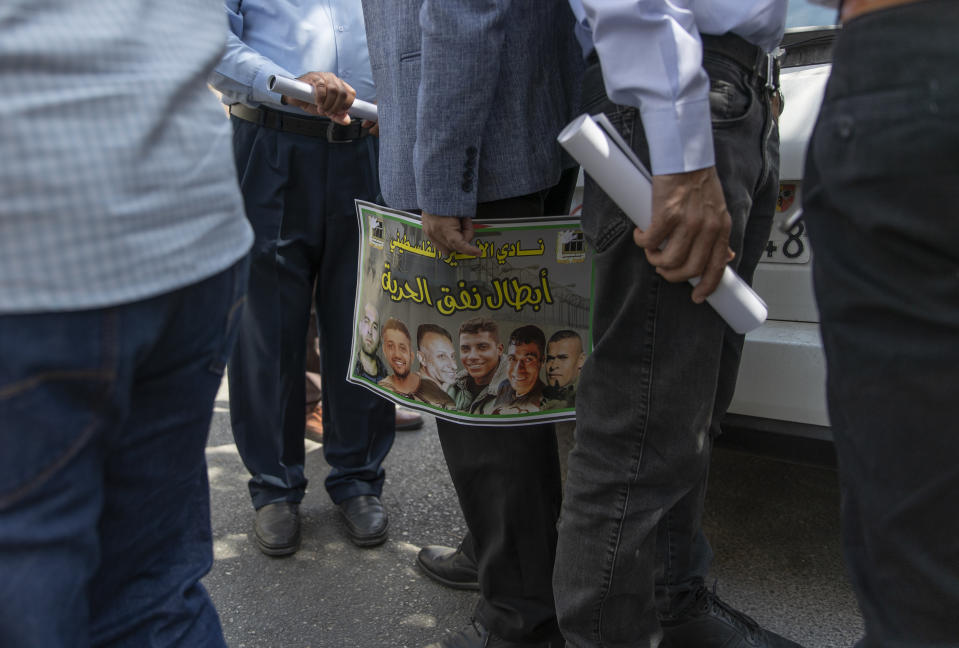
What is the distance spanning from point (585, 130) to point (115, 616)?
1036 mm

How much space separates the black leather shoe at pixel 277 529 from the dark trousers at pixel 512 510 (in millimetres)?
917

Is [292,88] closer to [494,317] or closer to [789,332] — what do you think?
[494,317]

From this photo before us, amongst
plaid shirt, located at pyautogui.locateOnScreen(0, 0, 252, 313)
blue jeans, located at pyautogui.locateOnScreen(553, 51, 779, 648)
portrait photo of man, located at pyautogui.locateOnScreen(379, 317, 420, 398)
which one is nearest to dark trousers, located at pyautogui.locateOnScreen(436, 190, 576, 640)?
portrait photo of man, located at pyautogui.locateOnScreen(379, 317, 420, 398)

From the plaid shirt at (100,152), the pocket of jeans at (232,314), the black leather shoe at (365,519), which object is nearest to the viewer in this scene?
the plaid shirt at (100,152)

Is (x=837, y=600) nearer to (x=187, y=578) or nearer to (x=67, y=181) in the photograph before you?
(x=187, y=578)

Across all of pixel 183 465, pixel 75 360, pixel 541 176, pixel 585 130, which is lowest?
pixel 183 465

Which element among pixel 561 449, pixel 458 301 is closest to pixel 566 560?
pixel 458 301

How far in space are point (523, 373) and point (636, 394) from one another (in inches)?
15.7

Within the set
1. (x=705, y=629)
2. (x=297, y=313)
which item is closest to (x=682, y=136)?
(x=705, y=629)

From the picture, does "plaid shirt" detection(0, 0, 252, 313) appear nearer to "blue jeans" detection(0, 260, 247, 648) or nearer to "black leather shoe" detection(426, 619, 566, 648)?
"blue jeans" detection(0, 260, 247, 648)

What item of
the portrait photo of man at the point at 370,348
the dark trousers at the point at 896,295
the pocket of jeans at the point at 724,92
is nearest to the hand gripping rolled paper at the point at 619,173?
the pocket of jeans at the point at 724,92

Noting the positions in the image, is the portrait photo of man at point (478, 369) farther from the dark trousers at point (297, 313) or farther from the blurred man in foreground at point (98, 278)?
the dark trousers at point (297, 313)

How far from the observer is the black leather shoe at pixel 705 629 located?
1967 mm

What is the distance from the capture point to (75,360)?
0.89 meters
